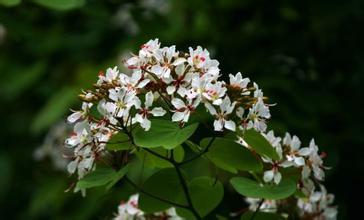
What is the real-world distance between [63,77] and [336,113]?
3.82 feet

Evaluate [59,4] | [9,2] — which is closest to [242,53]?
[59,4]

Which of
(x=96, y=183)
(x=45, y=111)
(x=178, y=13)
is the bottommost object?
(x=96, y=183)

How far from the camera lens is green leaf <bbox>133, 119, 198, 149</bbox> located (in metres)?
1.30

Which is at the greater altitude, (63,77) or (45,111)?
(63,77)

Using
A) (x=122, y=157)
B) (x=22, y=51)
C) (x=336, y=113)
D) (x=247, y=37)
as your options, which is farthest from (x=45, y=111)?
(x=122, y=157)

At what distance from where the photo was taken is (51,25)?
10.4ft

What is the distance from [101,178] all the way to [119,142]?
0.21 feet

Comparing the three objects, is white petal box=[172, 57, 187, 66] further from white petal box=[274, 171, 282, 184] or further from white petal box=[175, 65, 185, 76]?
white petal box=[274, 171, 282, 184]

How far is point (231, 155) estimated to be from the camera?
4.50ft

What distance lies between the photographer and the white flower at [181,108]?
131 cm

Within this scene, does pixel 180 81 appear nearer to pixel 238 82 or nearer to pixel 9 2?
pixel 238 82

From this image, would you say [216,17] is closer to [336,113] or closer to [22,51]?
[336,113]

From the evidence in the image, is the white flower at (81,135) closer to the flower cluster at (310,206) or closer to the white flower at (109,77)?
the white flower at (109,77)

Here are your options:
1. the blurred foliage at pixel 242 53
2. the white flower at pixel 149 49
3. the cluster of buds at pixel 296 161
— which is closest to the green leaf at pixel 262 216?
the cluster of buds at pixel 296 161
